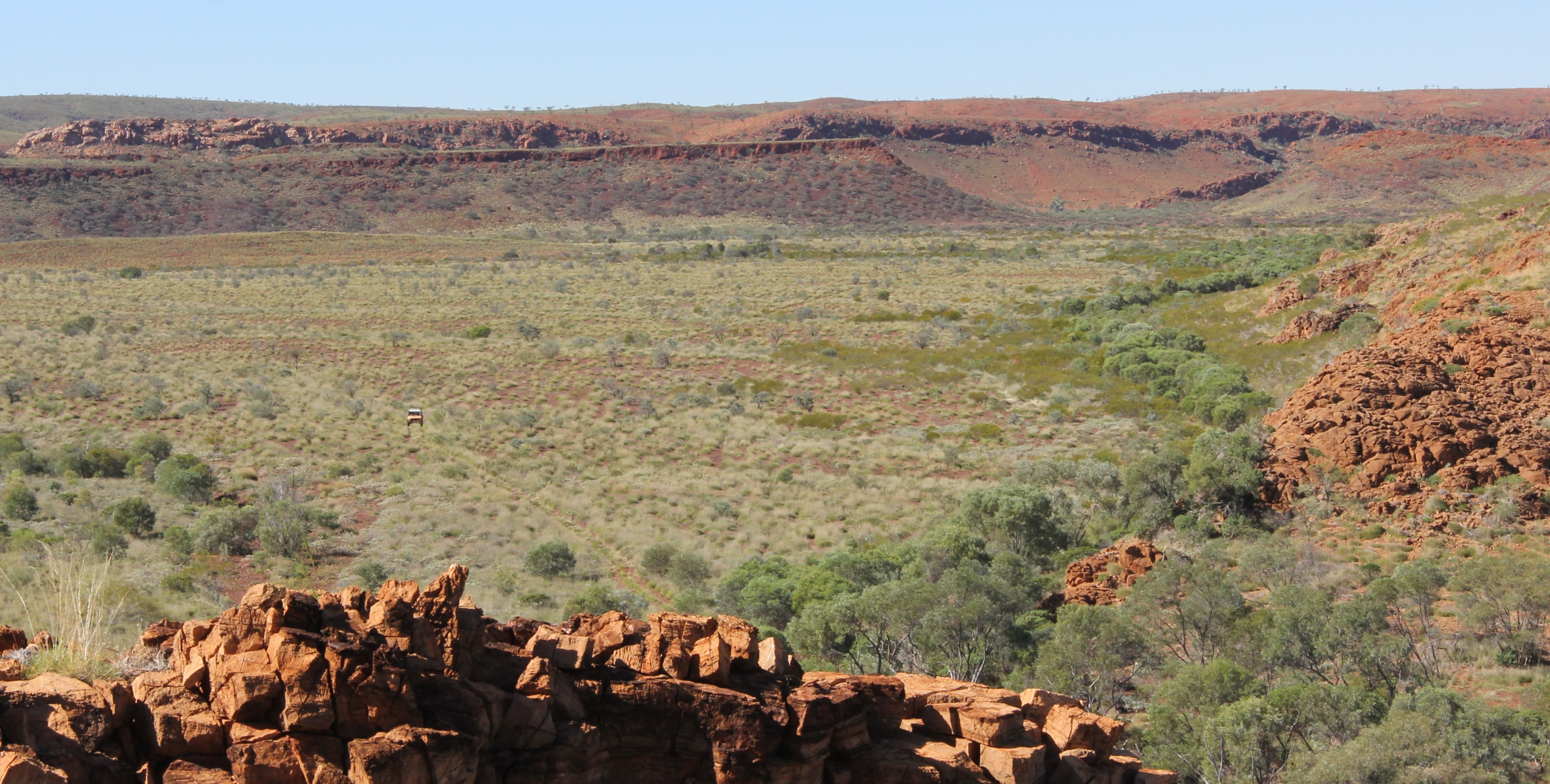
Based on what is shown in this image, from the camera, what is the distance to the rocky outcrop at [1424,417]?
1708 cm

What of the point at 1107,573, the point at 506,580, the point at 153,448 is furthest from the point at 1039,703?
the point at 153,448

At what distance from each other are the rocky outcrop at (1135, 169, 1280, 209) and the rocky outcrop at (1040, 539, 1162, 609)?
107506mm

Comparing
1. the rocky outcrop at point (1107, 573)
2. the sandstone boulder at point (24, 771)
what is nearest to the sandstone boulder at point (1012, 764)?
the sandstone boulder at point (24, 771)

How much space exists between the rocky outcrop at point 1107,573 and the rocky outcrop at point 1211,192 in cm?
10751

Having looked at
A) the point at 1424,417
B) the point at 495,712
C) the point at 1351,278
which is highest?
the point at 495,712

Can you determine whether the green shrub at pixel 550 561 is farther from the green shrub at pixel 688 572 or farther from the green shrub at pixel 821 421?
the green shrub at pixel 821 421

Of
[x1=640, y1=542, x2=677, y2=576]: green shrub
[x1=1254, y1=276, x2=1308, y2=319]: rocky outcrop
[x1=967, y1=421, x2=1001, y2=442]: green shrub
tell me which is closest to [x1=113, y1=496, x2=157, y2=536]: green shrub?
[x1=640, y1=542, x2=677, y2=576]: green shrub

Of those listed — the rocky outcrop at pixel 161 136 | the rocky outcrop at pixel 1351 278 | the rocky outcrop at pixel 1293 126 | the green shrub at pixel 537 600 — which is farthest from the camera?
the rocky outcrop at pixel 1293 126

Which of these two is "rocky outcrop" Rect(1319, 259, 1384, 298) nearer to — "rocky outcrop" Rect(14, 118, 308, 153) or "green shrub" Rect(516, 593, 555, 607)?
"green shrub" Rect(516, 593, 555, 607)

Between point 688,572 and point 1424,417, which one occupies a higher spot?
point 1424,417

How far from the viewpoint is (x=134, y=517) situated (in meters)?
17.8

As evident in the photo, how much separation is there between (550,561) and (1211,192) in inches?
4597

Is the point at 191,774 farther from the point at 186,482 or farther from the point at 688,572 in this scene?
the point at 186,482

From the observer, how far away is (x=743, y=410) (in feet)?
96.8
